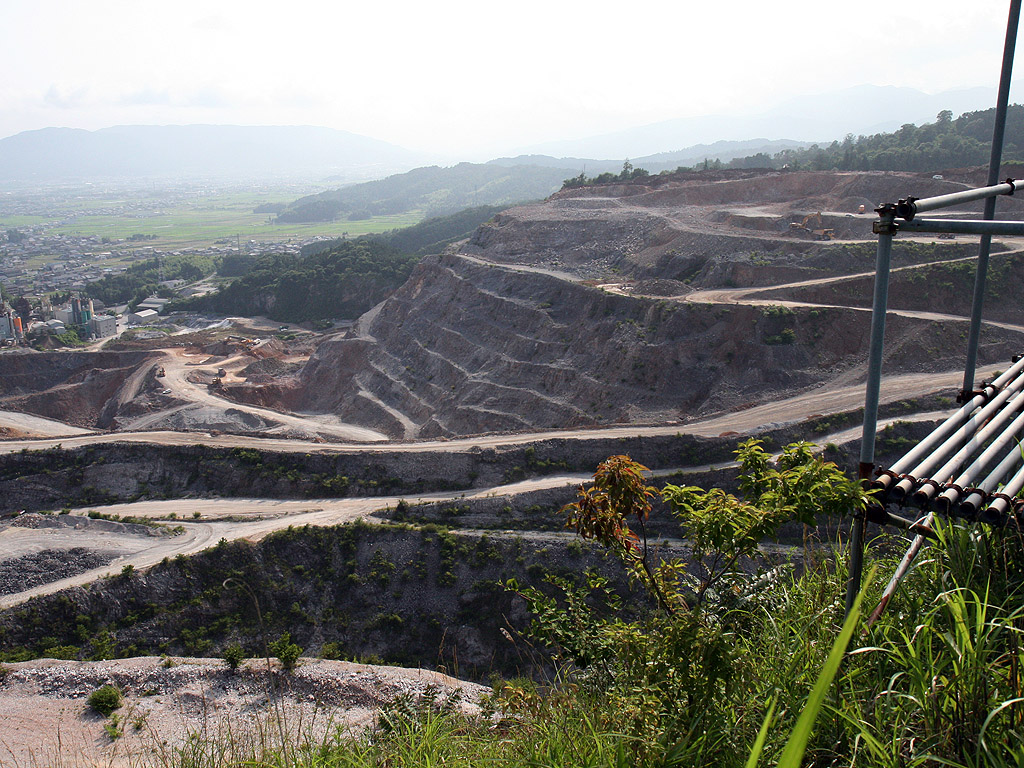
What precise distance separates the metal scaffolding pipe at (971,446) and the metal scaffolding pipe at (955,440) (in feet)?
0.22

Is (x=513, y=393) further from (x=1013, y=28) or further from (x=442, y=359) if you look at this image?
(x=1013, y=28)

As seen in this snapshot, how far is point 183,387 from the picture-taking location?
61.0m

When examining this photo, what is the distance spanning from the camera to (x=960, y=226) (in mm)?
5996

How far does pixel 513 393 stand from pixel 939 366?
26.3 m

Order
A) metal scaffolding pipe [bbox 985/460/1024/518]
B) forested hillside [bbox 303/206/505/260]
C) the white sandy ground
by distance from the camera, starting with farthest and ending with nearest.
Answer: forested hillside [bbox 303/206/505/260] < the white sandy ground < metal scaffolding pipe [bbox 985/460/1024/518]

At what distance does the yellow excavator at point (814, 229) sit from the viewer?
5522cm

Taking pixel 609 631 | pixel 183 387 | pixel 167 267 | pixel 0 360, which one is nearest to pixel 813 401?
pixel 609 631

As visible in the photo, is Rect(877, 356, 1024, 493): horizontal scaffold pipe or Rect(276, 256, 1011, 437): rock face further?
Rect(276, 256, 1011, 437): rock face

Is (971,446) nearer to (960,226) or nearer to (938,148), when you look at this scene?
(960,226)

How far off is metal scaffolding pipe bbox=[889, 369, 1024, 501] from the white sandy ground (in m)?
15.6

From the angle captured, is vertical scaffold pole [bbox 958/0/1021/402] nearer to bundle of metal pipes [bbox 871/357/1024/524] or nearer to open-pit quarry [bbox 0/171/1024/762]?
bundle of metal pipes [bbox 871/357/1024/524]

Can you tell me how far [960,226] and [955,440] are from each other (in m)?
1.95

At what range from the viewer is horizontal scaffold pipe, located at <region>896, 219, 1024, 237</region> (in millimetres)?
5688

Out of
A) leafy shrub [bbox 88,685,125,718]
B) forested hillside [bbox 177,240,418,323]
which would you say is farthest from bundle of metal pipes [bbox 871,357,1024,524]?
forested hillside [bbox 177,240,418,323]
